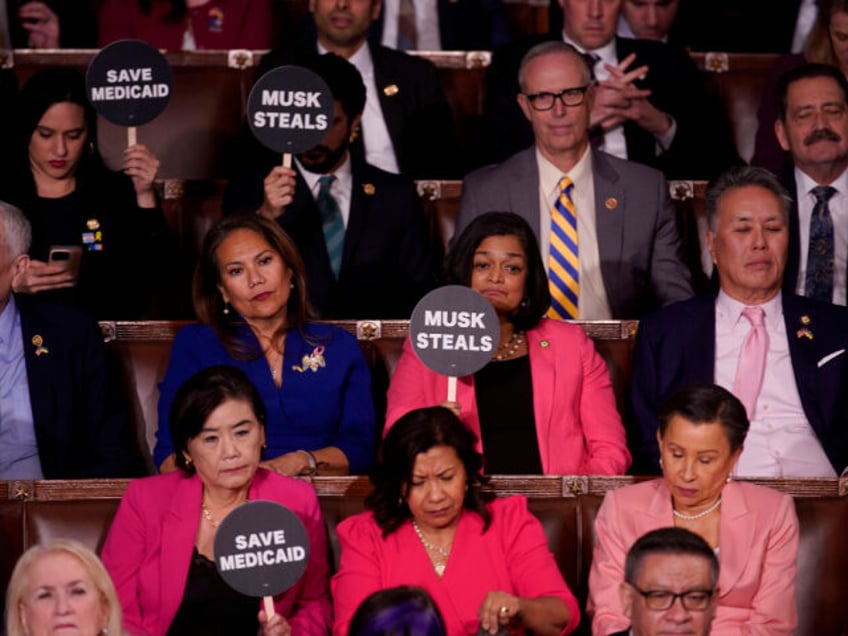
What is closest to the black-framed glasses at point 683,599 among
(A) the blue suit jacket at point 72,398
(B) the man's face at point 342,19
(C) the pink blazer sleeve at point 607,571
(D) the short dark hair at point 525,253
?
(C) the pink blazer sleeve at point 607,571

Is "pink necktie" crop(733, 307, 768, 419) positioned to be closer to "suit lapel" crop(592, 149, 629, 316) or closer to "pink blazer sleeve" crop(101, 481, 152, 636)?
"suit lapel" crop(592, 149, 629, 316)

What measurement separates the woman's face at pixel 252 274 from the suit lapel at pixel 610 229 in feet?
3.00

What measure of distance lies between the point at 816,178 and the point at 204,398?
1.91 metres

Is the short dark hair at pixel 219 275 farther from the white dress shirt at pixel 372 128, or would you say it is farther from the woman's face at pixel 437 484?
the white dress shirt at pixel 372 128

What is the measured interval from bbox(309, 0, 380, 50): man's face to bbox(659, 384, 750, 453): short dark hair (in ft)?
6.28

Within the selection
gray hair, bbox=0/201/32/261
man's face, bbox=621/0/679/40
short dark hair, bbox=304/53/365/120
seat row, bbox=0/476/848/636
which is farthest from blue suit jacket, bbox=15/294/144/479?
man's face, bbox=621/0/679/40

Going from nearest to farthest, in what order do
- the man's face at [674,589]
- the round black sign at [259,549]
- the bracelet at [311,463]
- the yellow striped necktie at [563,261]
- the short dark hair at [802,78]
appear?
the man's face at [674,589], the round black sign at [259,549], the bracelet at [311,463], the yellow striped necktie at [563,261], the short dark hair at [802,78]

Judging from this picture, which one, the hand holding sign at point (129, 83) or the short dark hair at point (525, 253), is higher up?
the hand holding sign at point (129, 83)

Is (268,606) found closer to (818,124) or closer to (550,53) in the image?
(550,53)

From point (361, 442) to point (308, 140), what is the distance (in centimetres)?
75

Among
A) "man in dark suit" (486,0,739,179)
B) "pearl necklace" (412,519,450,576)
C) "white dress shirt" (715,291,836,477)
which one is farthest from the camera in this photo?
"man in dark suit" (486,0,739,179)

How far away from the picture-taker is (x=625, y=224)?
4297mm

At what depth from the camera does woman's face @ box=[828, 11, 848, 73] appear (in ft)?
15.4

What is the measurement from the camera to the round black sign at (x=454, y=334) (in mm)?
3375
